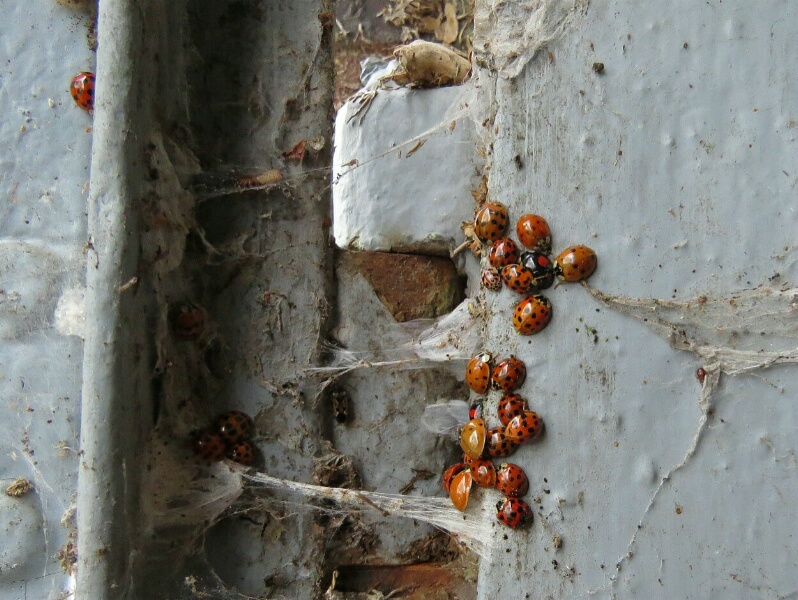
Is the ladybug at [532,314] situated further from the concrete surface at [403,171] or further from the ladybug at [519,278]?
the concrete surface at [403,171]

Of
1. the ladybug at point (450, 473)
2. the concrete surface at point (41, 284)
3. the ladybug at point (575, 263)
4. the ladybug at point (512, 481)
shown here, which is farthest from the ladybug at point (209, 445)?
the ladybug at point (575, 263)

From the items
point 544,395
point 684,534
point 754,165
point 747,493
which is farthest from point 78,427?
point 754,165

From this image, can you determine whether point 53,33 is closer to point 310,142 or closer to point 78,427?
point 310,142

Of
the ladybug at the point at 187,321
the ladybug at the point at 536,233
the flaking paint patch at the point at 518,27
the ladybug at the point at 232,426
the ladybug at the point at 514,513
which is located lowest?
the ladybug at the point at 514,513

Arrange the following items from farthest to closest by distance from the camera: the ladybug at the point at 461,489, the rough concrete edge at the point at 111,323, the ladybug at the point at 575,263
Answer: the ladybug at the point at 461,489, the ladybug at the point at 575,263, the rough concrete edge at the point at 111,323

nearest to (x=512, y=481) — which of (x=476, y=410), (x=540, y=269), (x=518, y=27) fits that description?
(x=476, y=410)

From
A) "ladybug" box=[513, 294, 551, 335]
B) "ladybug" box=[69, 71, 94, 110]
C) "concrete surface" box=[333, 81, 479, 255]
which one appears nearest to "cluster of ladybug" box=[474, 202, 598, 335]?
"ladybug" box=[513, 294, 551, 335]

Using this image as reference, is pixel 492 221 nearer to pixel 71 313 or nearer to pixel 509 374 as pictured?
pixel 509 374
